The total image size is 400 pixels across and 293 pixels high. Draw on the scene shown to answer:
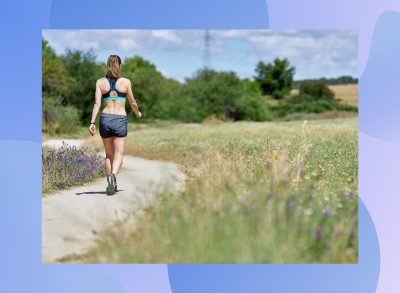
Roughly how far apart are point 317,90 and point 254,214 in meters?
3.72

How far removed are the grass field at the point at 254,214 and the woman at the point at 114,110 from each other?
0.57 metres

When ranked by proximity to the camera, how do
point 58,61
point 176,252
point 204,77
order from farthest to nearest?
1. point 204,77
2. point 58,61
3. point 176,252

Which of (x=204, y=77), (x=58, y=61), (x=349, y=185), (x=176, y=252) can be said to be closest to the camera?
(x=176, y=252)

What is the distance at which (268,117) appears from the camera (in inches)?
433

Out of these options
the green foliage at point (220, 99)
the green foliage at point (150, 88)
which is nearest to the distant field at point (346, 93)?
the green foliage at point (220, 99)

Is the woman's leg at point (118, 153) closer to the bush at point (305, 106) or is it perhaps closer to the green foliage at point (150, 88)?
the green foliage at point (150, 88)

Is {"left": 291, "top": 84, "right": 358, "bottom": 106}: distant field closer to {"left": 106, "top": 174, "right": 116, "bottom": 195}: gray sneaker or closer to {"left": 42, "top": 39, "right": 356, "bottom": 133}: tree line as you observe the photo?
{"left": 42, "top": 39, "right": 356, "bottom": 133}: tree line

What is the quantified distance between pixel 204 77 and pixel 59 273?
544cm

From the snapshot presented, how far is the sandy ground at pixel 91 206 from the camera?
6.29 meters

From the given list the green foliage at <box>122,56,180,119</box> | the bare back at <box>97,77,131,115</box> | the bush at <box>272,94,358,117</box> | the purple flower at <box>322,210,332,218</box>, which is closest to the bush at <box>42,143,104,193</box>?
the bare back at <box>97,77,131,115</box>

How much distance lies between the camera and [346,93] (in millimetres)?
8344
